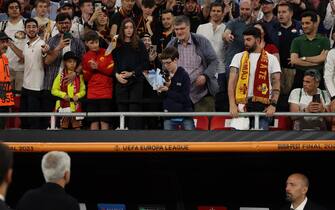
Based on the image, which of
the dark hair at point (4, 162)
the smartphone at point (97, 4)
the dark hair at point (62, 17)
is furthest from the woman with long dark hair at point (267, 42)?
the dark hair at point (4, 162)

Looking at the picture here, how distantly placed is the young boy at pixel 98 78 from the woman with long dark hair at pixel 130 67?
13 centimetres

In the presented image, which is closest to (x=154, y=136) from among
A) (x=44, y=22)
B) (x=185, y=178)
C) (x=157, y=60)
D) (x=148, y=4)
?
(x=157, y=60)

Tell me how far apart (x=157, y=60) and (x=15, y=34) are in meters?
2.13

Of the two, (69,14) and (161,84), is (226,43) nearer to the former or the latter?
(161,84)

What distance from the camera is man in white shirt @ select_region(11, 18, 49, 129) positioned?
533 inches

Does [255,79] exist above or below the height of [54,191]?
above

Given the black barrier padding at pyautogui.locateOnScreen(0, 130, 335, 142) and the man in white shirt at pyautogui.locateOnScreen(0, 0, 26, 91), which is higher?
the man in white shirt at pyautogui.locateOnScreen(0, 0, 26, 91)

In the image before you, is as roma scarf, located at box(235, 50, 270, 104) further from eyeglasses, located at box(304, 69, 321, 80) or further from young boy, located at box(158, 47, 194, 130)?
young boy, located at box(158, 47, 194, 130)

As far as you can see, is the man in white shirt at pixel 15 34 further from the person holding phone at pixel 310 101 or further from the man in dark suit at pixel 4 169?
the man in dark suit at pixel 4 169

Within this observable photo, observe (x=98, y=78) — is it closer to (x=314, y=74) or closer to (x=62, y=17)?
(x=62, y=17)

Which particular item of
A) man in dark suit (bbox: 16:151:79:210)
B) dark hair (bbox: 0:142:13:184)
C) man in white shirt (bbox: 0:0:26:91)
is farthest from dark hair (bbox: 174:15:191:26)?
dark hair (bbox: 0:142:13:184)

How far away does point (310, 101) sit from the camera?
41.1 ft

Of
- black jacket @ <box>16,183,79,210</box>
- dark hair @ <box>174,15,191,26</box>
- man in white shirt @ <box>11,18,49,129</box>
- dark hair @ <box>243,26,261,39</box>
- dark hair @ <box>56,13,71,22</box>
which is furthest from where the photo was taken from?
dark hair @ <box>56,13,71,22</box>

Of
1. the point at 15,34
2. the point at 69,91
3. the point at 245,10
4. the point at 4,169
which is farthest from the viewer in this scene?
the point at 15,34
